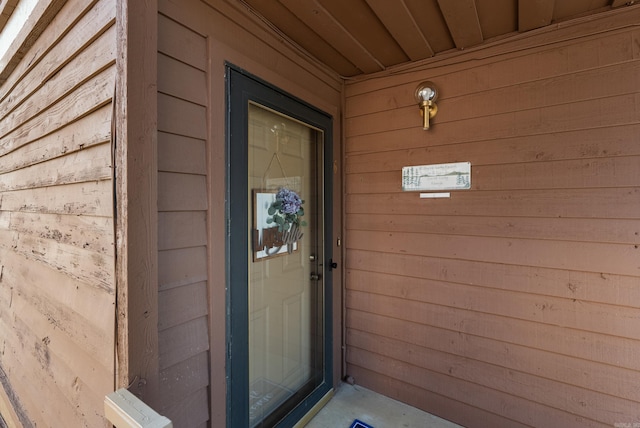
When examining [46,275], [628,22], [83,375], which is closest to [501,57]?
[628,22]

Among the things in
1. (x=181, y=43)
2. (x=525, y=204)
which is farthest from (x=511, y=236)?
(x=181, y=43)

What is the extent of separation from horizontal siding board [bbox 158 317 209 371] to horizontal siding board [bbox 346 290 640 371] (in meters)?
1.29

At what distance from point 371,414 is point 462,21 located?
2424mm

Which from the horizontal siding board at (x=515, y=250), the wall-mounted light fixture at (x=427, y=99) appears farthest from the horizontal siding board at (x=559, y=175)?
the wall-mounted light fixture at (x=427, y=99)

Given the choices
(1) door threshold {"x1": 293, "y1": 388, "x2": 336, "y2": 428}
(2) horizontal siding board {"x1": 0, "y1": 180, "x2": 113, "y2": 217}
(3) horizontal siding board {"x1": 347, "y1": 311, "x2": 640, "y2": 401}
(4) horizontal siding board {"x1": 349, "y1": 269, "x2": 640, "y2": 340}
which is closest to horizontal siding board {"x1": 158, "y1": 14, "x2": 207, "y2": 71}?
(2) horizontal siding board {"x1": 0, "y1": 180, "x2": 113, "y2": 217}

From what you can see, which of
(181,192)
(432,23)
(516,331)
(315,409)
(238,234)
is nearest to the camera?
(181,192)

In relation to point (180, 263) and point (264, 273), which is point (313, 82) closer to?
point (264, 273)

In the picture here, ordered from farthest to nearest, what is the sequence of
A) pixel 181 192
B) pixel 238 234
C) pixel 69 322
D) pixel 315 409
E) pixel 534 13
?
pixel 315 409 → pixel 534 13 → pixel 238 234 → pixel 69 322 → pixel 181 192

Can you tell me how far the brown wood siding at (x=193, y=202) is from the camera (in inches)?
43.2

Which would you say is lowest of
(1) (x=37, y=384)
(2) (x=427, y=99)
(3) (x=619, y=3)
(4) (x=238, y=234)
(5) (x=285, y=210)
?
(1) (x=37, y=384)

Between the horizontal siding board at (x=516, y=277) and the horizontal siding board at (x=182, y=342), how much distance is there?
1.28m

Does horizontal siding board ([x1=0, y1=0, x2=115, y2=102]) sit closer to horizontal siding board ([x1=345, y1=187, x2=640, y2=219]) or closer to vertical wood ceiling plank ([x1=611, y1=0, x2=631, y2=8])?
horizontal siding board ([x1=345, y1=187, x2=640, y2=219])

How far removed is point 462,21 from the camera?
154 centimetres

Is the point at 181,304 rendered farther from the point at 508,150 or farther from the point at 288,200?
the point at 508,150
